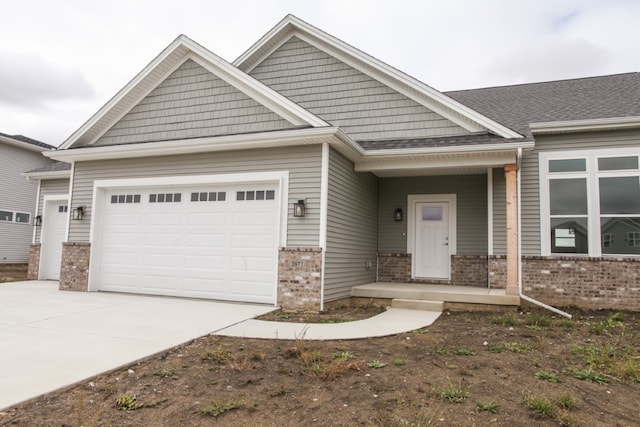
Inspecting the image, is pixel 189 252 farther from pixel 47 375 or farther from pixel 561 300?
pixel 561 300

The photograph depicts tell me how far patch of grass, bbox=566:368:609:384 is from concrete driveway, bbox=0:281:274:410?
170 inches

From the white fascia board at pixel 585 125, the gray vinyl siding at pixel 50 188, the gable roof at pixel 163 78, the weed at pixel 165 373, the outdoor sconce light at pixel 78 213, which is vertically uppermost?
the gable roof at pixel 163 78

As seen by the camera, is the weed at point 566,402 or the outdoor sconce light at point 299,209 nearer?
the weed at point 566,402

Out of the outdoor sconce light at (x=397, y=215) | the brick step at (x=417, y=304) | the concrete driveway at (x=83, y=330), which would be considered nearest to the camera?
the concrete driveway at (x=83, y=330)

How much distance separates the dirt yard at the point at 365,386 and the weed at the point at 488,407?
0.6 inches

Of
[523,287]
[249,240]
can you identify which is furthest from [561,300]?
[249,240]

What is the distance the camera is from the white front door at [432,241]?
10281mm

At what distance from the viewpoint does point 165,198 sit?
941 cm

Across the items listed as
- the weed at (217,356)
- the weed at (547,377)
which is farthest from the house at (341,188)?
the weed at (547,377)

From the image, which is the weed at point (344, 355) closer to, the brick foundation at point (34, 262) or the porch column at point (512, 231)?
the porch column at point (512, 231)

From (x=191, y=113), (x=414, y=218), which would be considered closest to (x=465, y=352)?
(x=414, y=218)

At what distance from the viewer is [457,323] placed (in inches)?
275

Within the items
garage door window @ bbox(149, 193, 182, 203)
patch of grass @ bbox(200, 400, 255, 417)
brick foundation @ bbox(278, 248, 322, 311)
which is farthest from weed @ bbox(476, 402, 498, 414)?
garage door window @ bbox(149, 193, 182, 203)

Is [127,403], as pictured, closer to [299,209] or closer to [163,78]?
[299,209]
